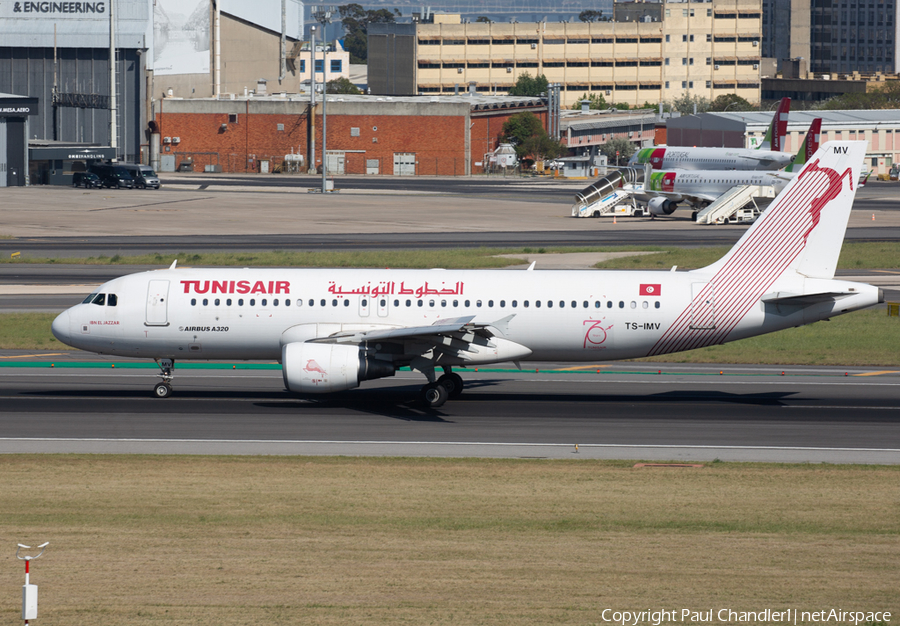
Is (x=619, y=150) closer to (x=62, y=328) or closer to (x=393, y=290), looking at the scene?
(x=393, y=290)

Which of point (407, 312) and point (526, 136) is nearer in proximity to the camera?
point (407, 312)

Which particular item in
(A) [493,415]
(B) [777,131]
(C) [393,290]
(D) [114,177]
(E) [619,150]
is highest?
(E) [619,150]

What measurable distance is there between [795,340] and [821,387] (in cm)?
877

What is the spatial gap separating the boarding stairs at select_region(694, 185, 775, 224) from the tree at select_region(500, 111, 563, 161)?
268ft

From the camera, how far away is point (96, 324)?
3419 cm

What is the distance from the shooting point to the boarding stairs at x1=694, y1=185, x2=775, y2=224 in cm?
9981

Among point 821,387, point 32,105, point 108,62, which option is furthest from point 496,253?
point 108,62

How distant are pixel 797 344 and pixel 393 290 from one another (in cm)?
1974

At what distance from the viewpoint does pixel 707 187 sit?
10531 centimetres

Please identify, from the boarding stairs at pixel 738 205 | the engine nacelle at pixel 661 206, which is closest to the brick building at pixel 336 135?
the engine nacelle at pixel 661 206

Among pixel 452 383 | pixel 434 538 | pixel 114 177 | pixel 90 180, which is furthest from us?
pixel 90 180

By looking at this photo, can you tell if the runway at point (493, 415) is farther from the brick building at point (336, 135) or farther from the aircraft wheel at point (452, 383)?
the brick building at point (336, 135)

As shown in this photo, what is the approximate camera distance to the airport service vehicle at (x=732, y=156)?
120m

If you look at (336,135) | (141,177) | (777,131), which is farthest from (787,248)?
(336,135)
